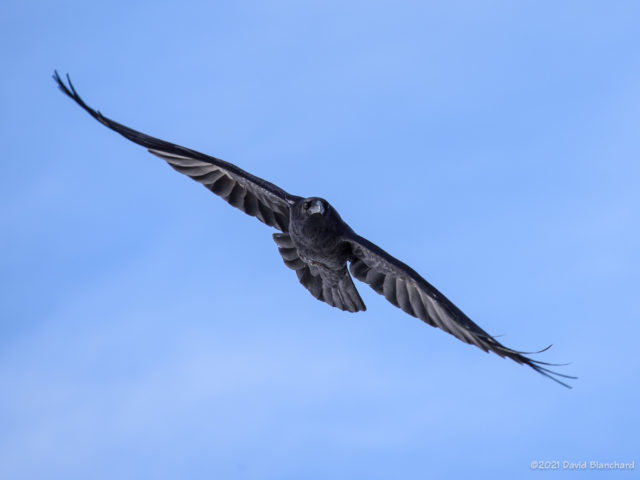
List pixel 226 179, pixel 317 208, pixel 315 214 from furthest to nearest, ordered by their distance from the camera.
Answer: pixel 226 179, pixel 315 214, pixel 317 208

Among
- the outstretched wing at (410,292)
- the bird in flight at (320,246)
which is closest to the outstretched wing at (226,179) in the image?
the bird in flight at (320,246)

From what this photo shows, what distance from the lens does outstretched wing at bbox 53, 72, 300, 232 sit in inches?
732

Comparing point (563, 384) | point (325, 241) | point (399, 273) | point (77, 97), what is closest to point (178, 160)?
point (77, 97)

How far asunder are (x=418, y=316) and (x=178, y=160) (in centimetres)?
573

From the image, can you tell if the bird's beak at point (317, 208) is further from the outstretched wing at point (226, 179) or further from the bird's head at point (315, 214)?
the outstretched wing at point (226, 179)

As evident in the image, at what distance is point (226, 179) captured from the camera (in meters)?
19.7

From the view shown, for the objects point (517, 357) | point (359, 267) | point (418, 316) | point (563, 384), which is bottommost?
point (563, 384)

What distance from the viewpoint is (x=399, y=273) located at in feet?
58.0

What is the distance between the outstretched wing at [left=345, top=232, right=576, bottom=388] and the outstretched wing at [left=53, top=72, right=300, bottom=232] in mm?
1668

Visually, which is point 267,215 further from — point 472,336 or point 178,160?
point 472,336

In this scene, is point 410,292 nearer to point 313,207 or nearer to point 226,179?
point 313,207

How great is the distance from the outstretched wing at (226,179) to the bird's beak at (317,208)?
2.20ft

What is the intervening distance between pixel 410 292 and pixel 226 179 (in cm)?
449

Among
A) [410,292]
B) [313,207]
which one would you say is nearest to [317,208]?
[313,207]
